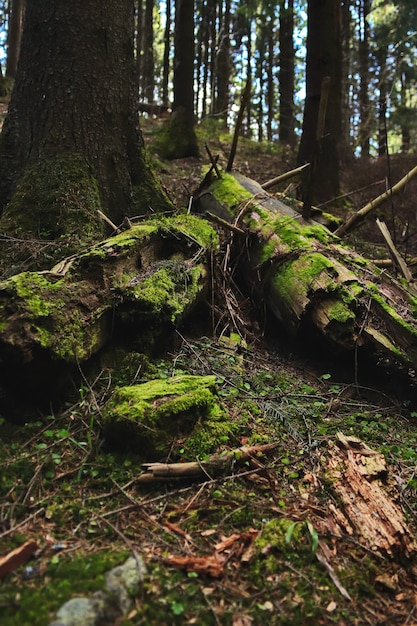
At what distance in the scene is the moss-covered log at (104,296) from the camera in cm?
271

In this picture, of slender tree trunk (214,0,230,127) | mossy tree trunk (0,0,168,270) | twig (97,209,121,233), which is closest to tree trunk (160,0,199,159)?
mossy tree trunk (0,0,168,270)

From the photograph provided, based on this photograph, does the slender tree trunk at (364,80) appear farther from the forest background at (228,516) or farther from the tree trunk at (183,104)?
the forest background at (228,516)

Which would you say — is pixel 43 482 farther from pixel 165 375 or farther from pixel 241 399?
pixel 241 399

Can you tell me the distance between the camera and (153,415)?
2682 mm

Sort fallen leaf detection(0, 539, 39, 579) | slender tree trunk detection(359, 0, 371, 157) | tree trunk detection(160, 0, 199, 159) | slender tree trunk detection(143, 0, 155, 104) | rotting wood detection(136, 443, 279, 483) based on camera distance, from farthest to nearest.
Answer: slender tree trunk detection(143, 0, 155, 104)
slender tree trunk detection(359, 0, 371, 157)
tree trunk detection(160, 0, 199, 159)
rotting wood detection(136, 443, 279, 483)
fallen leaf detection(0, 539, 39, 579)

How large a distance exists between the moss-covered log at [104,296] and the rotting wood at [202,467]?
908 millimetres

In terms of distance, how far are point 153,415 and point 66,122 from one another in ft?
11.2

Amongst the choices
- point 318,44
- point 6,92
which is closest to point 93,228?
point 318,44

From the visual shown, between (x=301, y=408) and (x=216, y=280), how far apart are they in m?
1.95

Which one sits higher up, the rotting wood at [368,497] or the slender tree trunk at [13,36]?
the slender tree trunk at [13,36]

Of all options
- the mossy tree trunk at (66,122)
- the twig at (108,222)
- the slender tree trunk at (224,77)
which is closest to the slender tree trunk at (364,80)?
the slender tree trunk at (224,77)

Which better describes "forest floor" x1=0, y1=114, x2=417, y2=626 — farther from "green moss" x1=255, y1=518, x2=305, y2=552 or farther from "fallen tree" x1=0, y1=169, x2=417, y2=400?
"fallen tree" x1=0, y1=169, x2=417, y2=400

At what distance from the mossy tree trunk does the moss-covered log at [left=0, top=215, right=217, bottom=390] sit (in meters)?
0.73

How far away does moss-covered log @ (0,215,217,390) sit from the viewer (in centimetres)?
271
